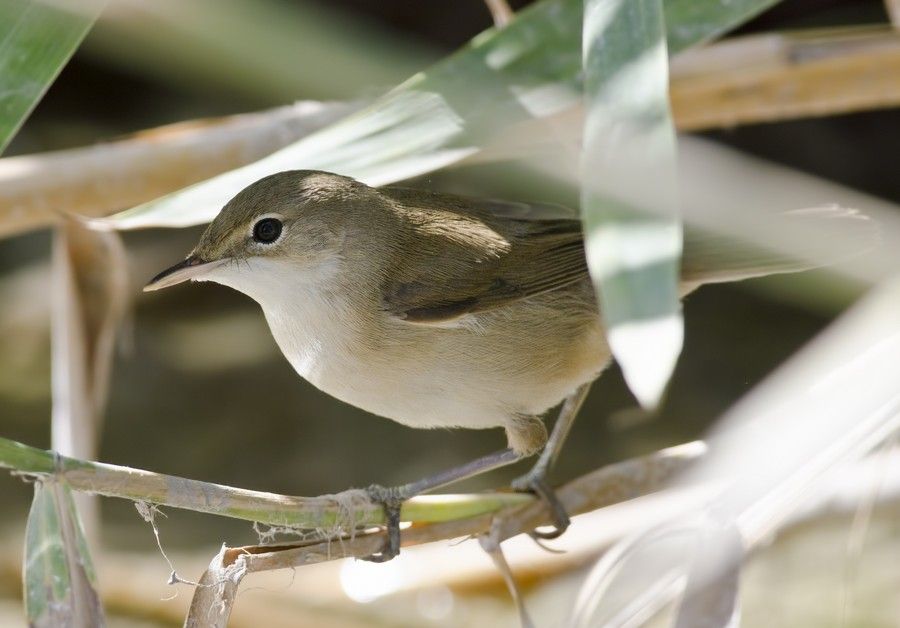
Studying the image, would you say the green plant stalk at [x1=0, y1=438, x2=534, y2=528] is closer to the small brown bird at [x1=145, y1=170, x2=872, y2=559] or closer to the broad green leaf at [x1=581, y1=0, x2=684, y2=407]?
A: the small brown bird at [x1=145, y1=170, x2=872, y2=559]

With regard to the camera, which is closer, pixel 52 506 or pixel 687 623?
pixel 52 506

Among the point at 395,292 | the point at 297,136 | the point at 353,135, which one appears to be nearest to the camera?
the point at 353,135

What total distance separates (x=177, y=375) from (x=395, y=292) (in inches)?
105

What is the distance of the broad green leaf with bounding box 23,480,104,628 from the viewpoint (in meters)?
1.41

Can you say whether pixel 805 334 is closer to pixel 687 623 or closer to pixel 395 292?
pixel 395 292

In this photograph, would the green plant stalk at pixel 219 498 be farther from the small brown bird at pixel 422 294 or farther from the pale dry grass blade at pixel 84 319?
the pale dry grass blade at pixel 84 319

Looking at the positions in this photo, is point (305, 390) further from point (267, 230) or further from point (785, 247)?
point (785, 247)

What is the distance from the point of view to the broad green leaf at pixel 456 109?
2102 mm

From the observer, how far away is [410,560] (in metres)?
3.54

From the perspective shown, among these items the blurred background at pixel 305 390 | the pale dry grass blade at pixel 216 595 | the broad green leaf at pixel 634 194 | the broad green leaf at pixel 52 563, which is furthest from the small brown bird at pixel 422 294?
the broad green leaf at pixel 634 194

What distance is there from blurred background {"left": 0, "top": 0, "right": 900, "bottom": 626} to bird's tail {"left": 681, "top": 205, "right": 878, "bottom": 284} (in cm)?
10

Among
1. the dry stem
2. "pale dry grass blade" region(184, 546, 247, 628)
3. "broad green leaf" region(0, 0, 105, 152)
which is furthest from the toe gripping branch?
"broad green leaf" region(0, 0, 105, 152)

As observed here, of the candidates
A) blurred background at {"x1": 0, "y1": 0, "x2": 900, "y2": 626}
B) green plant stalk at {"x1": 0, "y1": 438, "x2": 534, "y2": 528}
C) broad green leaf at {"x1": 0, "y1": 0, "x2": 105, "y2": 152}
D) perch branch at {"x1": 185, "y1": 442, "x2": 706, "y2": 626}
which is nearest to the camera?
green plant stalk at {"x1": 0, "y1": 438, "x2": 534, "y2": 528}

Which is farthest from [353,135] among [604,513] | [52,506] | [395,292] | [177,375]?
[177,375]
